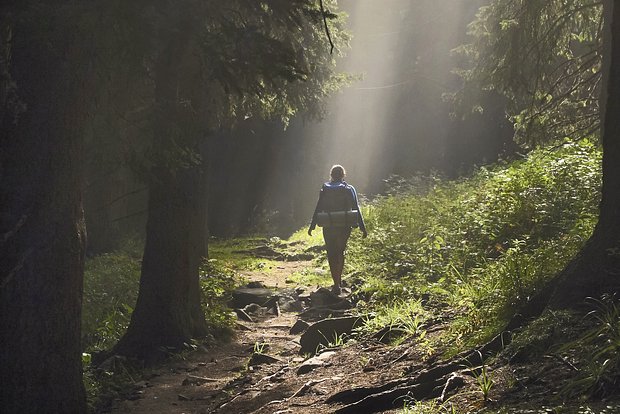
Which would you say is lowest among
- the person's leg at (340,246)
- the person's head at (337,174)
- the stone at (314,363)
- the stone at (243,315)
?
the stone at (314,363)

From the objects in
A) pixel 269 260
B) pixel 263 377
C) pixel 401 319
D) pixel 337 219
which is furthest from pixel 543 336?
pixel 269 260

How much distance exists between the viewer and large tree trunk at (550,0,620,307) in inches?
215

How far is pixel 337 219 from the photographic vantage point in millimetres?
12922

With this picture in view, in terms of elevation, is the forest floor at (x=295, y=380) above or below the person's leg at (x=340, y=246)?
below

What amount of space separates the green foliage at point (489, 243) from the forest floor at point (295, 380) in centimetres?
84

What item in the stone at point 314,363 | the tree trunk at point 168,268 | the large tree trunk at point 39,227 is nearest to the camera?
the large tree trunk at point 39,227

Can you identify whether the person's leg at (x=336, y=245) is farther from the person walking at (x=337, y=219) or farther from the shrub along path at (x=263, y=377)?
the shrub along path at (x=263, y=377)

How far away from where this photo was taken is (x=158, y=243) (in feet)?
32.9

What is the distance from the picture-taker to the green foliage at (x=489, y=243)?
729 centimetres

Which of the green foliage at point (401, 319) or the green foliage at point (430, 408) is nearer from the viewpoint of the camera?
the green foliage at point (430, 408)

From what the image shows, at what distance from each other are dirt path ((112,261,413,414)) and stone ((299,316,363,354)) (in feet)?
0.79

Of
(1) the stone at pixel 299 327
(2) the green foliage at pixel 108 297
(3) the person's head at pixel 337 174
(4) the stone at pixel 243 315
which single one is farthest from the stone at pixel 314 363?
(3) the person's head at pixel 337 174

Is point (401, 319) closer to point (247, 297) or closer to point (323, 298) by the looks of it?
point (323, 298)

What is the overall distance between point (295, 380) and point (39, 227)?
3127mm
